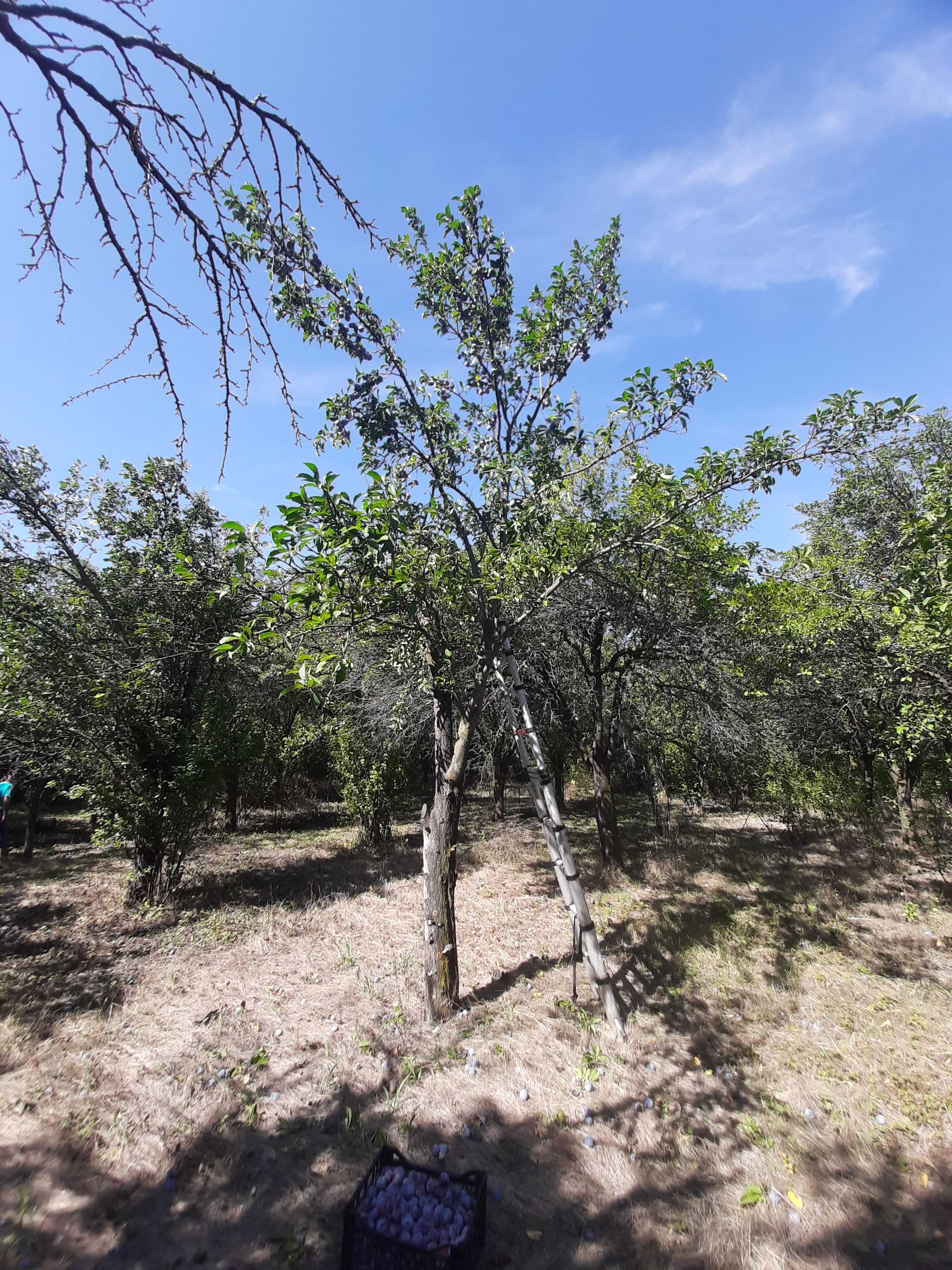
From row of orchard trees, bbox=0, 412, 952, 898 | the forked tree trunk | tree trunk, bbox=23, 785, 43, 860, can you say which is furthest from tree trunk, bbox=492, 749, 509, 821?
tree trunk, bbox=23, 785, 43, 860

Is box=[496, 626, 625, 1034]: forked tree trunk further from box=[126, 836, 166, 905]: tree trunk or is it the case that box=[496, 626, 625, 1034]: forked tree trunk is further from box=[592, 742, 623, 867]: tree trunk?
box=[126, 836, 166, 905]: tree trunk

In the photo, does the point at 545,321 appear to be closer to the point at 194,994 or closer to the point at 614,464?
the point at 614,464

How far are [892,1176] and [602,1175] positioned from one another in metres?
1.94

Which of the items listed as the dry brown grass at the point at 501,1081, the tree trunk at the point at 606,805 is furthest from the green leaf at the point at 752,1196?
the tree trunk at the point at 606,805

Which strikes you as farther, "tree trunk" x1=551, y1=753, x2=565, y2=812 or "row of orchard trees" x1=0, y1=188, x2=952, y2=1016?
"tree trunk" x1=551, y1=753, x2=565, y2=812

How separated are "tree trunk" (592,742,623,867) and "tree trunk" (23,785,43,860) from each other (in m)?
12.4

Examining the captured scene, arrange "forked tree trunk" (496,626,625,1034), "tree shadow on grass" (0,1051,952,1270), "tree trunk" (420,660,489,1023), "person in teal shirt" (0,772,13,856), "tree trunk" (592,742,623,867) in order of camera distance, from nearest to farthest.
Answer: "tree shadow on grass" (0,1051,952,1270)
"forked tree trunk" (496,626,625,1034)
"tree trunk" (420,660,489,1023)
"tree trunk" (592,742,623,867)
"person in teal shirt" (0,772,13,856)

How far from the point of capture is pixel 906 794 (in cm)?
1146

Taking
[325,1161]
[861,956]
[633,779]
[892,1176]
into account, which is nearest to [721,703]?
[861,956]

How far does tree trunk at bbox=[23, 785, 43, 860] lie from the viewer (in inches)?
471

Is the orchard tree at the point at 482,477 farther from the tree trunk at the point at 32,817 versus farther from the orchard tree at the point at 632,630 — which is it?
the tree trunk at the point at 32,817

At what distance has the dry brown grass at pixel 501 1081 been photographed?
3.04m

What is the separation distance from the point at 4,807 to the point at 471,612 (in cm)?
1234

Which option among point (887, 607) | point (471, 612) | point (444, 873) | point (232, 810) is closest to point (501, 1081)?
point (444, 873)
